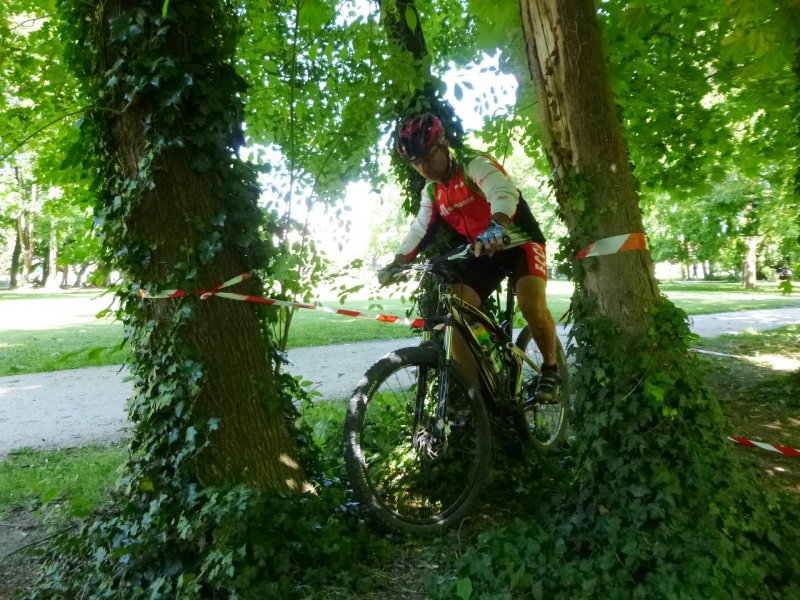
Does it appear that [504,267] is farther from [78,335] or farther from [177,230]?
[78,335]

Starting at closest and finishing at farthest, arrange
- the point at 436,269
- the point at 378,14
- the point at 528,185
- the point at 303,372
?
the point at 436,269 → the point at 378,14 → the point at 303,372 → the point at 528,185

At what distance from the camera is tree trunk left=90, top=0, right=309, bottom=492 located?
2.51m

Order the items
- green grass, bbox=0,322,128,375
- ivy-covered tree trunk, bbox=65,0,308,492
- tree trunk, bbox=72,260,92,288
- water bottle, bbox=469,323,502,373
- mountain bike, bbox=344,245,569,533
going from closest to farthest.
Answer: ivy-covered tree trunk, bbox=65,0,308,492 < mountain bike, bbox=344,245,569,533 < water bottle, bbox=469,323,502,373 < tree trunk, bbox=72,260,92,288 < green grass, bbox=0,322,128,375

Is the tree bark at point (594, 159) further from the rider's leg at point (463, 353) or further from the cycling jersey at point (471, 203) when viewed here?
the rider's leg at point (463, 353)

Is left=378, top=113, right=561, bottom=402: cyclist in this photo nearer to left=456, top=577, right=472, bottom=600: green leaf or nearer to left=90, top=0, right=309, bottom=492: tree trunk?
left=90, top=0, right=309, bottom=492: tree trunk

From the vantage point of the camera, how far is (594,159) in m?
2.61

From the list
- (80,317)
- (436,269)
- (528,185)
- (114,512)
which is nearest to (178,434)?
(114,512)

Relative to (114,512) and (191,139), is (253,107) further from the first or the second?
(114,512)

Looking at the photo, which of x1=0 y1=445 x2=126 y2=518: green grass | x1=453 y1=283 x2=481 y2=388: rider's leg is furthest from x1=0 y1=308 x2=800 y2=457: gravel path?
x1=453 y1=283 x2=481 y2=388: rider's leg

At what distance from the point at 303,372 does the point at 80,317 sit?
39.9 feet

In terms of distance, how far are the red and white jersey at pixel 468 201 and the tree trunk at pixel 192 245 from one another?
1.42 m

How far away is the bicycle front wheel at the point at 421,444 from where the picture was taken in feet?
9.44

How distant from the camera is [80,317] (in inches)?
640

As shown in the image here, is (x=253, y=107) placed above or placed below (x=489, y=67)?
below
